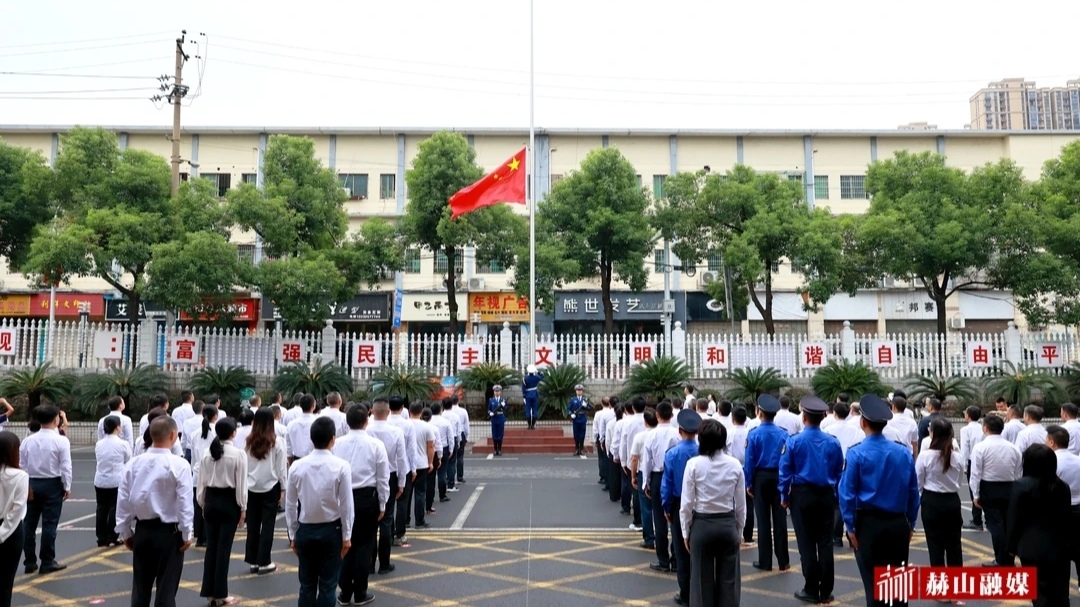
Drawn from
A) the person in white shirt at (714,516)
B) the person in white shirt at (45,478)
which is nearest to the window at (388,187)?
the person in white shirt at (45,478)

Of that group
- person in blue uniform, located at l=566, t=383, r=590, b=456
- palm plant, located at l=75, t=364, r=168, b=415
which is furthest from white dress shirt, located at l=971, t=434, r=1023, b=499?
palm plant, located at l=75, t=364, r=168, b=415

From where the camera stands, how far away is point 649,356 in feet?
63.9

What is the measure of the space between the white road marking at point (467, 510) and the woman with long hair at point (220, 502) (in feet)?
11.4

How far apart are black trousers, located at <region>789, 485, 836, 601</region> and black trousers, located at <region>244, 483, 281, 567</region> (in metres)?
4.55

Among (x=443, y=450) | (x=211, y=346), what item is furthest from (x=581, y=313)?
(x=443, y=450)

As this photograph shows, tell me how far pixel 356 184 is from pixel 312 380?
48.1ft

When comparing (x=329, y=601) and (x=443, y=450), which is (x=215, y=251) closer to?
(x=443, y=450)

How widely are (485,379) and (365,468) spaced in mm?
12365

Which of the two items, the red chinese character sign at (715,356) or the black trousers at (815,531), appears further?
the red chinese character sign at (715,356)

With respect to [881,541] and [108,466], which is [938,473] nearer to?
[881,541]

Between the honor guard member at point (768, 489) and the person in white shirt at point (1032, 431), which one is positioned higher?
the person in white shirt at point (1032, 431)

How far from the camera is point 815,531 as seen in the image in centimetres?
634

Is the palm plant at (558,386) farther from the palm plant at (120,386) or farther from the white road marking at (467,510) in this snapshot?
the palm plant at (120,386)

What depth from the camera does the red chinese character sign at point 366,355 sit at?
19.3 metres
